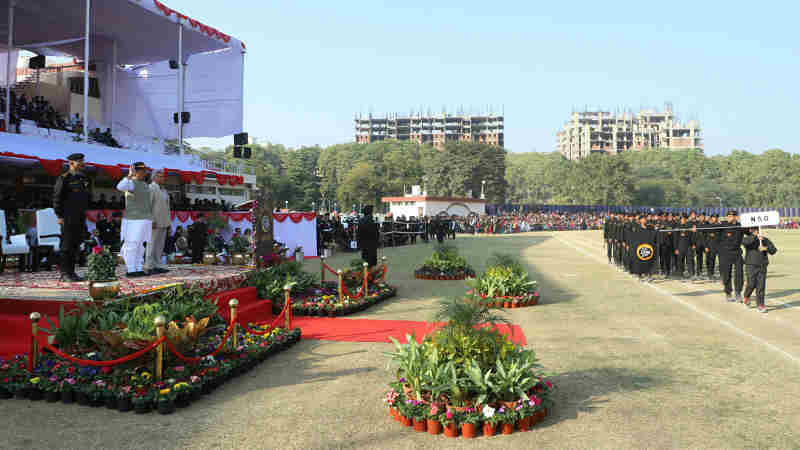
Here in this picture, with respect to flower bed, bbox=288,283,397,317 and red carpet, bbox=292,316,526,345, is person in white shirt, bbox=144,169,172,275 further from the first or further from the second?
red carpet, bbox=292,316,526,345

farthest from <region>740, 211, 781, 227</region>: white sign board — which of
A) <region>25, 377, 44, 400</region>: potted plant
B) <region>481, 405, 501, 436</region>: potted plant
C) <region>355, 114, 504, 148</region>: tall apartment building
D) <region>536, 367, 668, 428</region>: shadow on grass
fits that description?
<region>355, 114, 504, 148</region>: tall apartment building

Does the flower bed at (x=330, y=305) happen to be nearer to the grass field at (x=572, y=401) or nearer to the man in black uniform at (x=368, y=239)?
the grass field at (x=572, y=401)

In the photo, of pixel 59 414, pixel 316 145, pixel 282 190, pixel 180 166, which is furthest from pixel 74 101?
pixel 316 145

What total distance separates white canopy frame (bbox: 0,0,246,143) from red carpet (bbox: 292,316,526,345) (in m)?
18.1

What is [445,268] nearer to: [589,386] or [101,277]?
[589,386]

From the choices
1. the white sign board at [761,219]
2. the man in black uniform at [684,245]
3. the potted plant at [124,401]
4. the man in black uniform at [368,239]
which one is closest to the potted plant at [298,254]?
the man in black uniform at [368,239]

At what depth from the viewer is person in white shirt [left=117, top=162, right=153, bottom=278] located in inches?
319

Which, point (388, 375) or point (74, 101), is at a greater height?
point (74, 101)

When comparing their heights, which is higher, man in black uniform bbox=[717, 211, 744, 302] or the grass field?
man in black uniform bbox=[717, 211, 744, 302]

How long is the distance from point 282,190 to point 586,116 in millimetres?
125888

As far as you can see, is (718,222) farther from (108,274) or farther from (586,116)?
(586,116)

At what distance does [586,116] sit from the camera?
16875 centimetres

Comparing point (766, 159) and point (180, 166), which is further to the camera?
point (766, 159)

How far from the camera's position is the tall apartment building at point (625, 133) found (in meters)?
161
